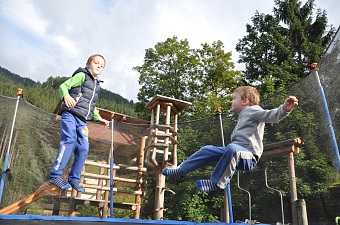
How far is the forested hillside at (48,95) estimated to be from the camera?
2586 cm

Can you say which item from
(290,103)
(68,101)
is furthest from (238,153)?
(68,101)

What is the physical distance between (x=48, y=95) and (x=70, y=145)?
3171cm

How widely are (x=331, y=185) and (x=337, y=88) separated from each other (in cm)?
69

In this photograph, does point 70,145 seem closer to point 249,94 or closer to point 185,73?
point 249,94

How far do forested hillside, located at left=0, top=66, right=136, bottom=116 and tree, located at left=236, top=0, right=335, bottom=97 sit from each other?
652cm

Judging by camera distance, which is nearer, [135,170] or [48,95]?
[135,170]

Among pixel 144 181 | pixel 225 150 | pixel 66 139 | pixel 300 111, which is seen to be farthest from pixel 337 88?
pixel 144 181

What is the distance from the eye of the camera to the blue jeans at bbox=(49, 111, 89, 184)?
2.25 metres

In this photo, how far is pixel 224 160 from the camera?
181 cm

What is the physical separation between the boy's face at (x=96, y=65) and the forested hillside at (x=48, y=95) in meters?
13.4

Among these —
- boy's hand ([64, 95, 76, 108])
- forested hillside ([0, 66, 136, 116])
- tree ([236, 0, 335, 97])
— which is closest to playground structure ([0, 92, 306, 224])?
boy's hand ([64, 95, 76, 108])

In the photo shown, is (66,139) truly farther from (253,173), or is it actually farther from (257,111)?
(253,173)

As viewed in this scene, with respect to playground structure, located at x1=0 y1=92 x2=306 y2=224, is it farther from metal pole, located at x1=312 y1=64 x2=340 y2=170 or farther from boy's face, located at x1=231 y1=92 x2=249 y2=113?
metal pole, located at x1=312 y1=64 x2=340 y2=170

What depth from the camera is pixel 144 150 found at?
4309 millimetres
